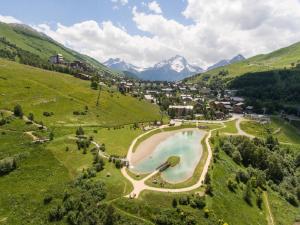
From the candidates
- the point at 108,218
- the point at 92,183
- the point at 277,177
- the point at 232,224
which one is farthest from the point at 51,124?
the point at 277,177

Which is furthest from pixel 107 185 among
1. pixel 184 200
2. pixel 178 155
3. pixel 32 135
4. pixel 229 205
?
pixel 32 135

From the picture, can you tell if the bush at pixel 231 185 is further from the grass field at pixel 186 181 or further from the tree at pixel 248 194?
the grass field at pixel 186 181

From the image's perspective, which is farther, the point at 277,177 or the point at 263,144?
the point at 263,144

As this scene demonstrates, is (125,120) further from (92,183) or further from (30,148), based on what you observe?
(92,183)

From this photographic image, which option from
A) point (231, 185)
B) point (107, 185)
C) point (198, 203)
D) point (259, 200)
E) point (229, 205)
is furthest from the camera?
point (259, 200)

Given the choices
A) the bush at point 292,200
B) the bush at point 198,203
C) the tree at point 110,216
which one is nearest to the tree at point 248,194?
the bush at point 292,200

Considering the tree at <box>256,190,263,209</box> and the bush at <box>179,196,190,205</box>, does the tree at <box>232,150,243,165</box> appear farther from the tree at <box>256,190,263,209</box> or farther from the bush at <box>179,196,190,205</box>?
the bush at <box>179,196,190,205</box>

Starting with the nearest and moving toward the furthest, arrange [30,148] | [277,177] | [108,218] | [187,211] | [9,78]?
[108,218] → [187,211] → [30,148] → [277,177] → [9,78]

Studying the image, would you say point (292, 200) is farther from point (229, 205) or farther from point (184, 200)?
point (184, 200)
